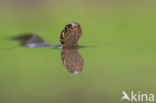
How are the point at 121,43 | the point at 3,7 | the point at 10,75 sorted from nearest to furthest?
1. the point at 10,75
2. the point at 121,43
3. the point at 3,7

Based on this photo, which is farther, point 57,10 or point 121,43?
point 57,10

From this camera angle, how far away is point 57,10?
23.0 ft

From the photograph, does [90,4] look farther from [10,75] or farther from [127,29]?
[10,75]

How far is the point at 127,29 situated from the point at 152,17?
4.41 feet

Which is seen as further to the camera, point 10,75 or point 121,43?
point 121,43

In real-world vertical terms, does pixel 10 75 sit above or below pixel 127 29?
below

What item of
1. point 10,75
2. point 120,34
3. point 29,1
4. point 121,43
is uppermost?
point 29,1

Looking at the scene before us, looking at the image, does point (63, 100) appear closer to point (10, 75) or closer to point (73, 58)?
point (10, 75)

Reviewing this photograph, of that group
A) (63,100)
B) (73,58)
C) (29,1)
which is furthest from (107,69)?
(29,1)

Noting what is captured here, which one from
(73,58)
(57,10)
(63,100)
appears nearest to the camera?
(63,100)

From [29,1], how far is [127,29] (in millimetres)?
4660

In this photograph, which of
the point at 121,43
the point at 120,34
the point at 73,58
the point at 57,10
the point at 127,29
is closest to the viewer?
the point at 73,58

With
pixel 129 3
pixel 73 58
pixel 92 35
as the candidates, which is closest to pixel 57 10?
pixel 129 3

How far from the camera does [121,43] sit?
10.8ft
